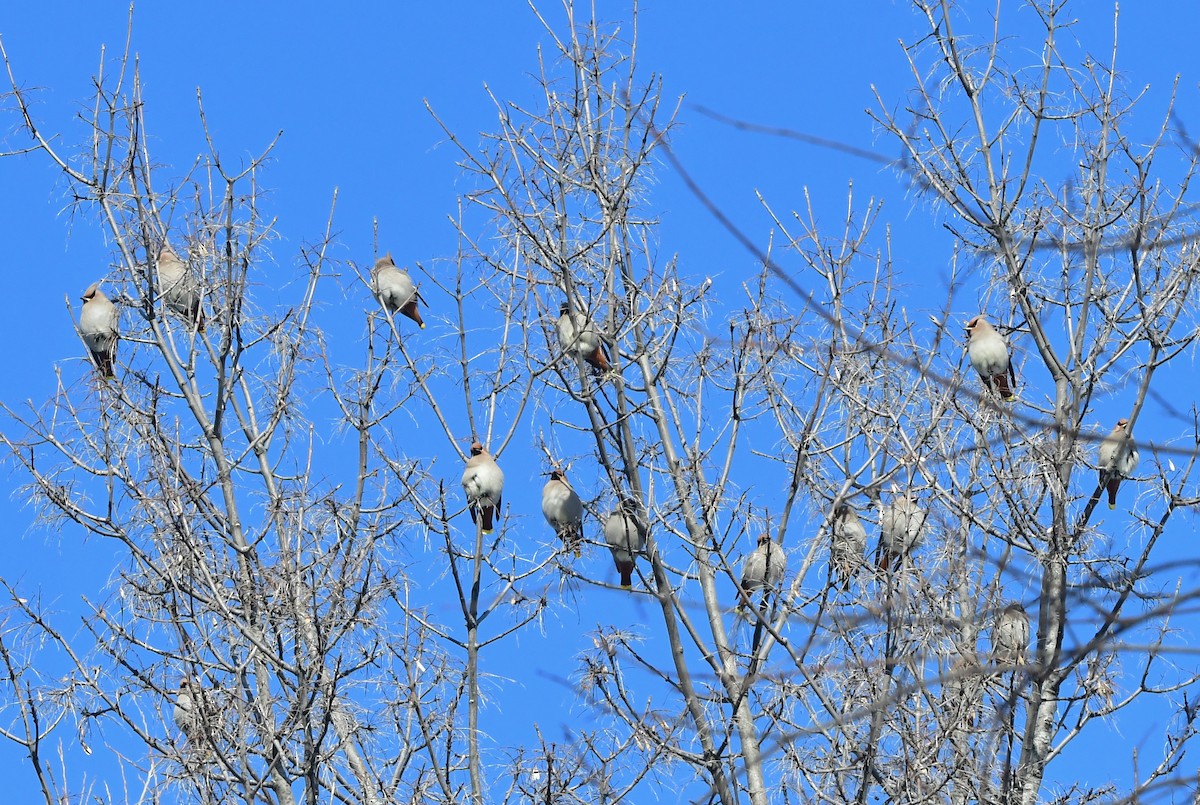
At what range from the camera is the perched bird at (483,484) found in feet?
30.4

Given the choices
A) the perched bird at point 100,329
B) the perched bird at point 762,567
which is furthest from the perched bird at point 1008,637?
the perched bird at point 100,329

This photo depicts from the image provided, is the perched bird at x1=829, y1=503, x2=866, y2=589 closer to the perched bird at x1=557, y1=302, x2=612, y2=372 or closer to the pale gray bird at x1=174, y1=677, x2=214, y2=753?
the perched bird at x1=557, y1=302, x2=612, y2=372

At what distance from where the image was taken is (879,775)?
22.4 feet

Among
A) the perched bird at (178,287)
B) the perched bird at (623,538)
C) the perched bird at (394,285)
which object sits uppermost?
the perched bird at (394,285)

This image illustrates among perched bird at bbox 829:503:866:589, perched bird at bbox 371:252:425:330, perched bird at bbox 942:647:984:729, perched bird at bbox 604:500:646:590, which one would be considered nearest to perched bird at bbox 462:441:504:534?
perched bird at bbox 604:500:646:590

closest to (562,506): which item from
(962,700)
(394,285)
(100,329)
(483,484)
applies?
(483,484)

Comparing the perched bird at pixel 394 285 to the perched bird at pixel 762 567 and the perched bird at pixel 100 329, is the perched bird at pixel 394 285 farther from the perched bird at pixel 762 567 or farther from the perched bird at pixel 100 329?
the perched bird at pixel 762 567

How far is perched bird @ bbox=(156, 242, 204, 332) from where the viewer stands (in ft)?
30.1

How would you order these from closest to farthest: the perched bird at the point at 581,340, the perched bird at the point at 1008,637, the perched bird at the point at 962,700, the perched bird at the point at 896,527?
the perched bird at the point at 1008,637 < the perched bird at the point at 962,700 < the perched bird at the point at 896,527 < the perched bird at the point at 581,340

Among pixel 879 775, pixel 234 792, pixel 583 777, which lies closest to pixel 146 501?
pixel 234 792

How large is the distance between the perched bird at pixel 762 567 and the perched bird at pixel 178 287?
3272 mm

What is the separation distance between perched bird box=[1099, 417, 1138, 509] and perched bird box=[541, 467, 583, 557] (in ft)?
9.20

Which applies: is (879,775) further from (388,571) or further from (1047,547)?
(388,571)

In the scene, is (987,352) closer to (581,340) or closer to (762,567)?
(762,567)
